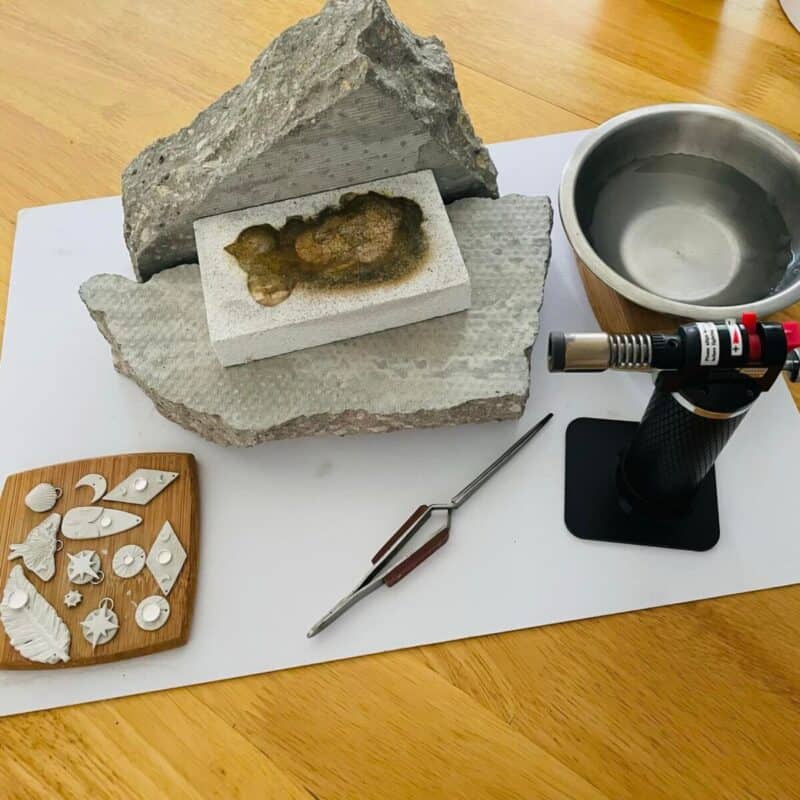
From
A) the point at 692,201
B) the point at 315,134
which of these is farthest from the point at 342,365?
the point at 692,201

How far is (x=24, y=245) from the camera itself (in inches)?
36.6

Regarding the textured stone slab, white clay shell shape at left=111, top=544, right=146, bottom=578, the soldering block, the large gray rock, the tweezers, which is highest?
A: the large gray rock

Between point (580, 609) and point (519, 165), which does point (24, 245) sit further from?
point (580, 609)

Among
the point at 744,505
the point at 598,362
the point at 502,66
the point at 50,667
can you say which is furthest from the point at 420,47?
the point at 50,667

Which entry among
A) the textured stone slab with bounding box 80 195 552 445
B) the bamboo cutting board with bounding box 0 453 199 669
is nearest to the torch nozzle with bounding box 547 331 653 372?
the textured stone slab with bounding box 80 195 552 445

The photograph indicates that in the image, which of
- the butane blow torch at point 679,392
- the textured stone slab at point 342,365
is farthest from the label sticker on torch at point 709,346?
the textured stone slab at point 342,365

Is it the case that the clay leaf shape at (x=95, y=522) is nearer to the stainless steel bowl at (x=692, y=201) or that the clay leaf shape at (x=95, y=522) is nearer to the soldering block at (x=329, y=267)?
the soldering block at (x=329, y=267)

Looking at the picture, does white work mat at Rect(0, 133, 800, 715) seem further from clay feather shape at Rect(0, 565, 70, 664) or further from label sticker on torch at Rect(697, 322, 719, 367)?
label sticker on torch at Rect(697, 322, 719, 367)

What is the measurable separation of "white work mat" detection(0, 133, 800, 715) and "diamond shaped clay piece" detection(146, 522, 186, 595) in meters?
0.03

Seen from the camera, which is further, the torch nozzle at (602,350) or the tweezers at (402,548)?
the tweezers at (402,548)

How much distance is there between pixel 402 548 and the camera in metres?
0.73

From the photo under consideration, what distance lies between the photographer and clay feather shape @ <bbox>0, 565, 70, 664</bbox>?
0.68m

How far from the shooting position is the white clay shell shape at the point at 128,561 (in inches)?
28.0

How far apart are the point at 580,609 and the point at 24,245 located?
70 cm
